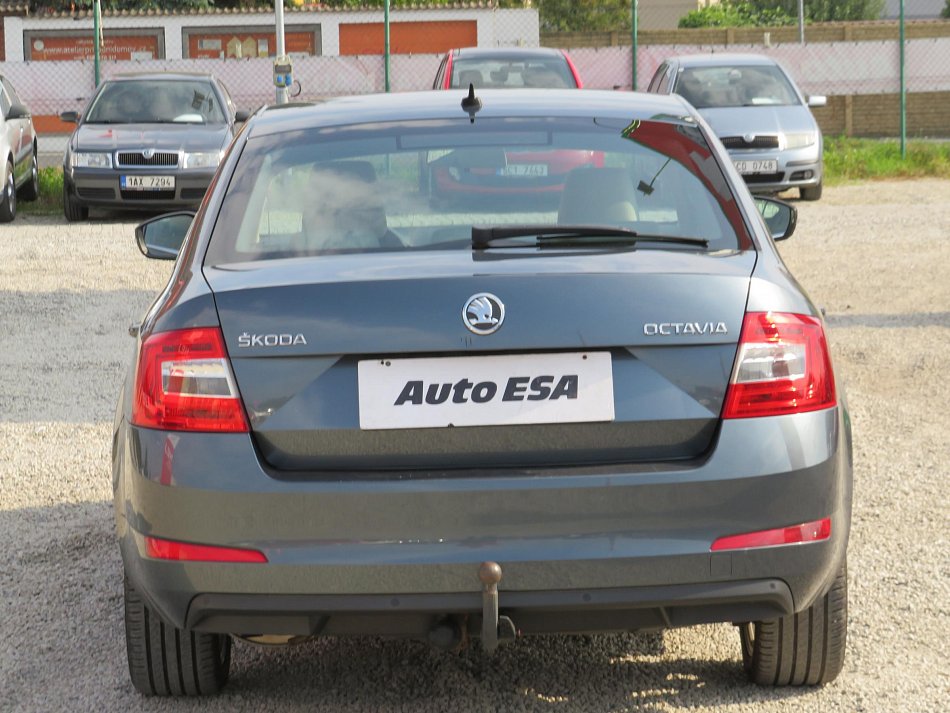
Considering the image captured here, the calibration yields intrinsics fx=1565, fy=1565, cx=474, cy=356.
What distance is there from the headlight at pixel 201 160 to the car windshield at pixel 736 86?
552cm

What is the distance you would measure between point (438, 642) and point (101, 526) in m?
2.59

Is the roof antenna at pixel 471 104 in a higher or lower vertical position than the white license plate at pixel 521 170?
higher

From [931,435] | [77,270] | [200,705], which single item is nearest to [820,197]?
[77,270]

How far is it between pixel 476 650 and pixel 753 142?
542 inches

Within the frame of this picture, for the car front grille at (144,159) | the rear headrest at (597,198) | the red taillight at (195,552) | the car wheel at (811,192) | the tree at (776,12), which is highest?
the tree at (776,12)

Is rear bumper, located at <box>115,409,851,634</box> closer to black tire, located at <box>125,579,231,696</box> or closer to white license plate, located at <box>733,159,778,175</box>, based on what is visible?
black tire, located at <box>125,579,231,696</box>

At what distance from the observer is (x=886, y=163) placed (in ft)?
71.2

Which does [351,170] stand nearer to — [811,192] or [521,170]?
[521,170]

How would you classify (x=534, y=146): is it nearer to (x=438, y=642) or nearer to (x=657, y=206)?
(x=657, y=206)

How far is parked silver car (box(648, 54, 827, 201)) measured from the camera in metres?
17.3

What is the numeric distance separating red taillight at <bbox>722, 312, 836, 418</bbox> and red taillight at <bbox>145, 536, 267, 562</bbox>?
1.05m

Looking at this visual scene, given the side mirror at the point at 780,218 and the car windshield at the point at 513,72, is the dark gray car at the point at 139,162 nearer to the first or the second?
the car windshield at the point at 513,72

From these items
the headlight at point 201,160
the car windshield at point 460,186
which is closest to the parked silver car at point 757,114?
the headlight at point 201,160

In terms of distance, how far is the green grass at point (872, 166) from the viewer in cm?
1902
